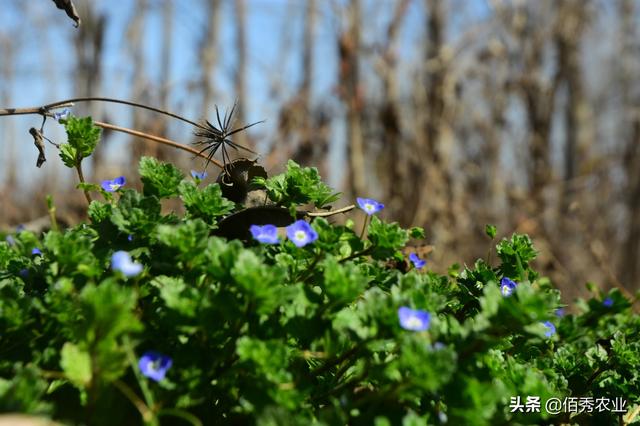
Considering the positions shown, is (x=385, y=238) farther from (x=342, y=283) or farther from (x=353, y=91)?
(x=353, y=91)

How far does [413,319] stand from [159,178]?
595mm

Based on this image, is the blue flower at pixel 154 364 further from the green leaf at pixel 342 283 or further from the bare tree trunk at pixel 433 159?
the bare tree trunk at pixel 433 159

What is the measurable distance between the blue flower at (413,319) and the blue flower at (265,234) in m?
0.30

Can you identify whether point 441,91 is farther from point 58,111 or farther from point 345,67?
point 58,111

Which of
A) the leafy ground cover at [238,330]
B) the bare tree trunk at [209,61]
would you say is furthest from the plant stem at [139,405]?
the bare tree trunk at [209,61]

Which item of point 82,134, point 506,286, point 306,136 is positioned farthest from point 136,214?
point 306,136

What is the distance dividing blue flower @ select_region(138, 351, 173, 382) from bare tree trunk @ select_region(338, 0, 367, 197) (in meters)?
3.24

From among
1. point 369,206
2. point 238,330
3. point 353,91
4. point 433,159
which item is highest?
point 353,91

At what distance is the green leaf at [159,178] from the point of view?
1292 millimetres

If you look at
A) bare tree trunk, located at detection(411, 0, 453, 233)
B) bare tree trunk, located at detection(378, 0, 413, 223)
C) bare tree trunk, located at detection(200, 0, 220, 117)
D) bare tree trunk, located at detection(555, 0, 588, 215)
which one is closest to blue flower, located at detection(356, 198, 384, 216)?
bare tree trunk, located at detection(411, 0, 453, 233)

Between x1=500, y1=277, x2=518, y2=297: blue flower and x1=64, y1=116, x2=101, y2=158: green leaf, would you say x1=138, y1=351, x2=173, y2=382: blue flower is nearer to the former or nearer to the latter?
x1=64, y1=116, x2=101, y2=158: green leaf

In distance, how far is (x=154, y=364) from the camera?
1.01 meters

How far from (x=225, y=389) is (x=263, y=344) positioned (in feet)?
→ 0.55

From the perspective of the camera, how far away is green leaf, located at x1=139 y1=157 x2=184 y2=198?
1.29 metres
